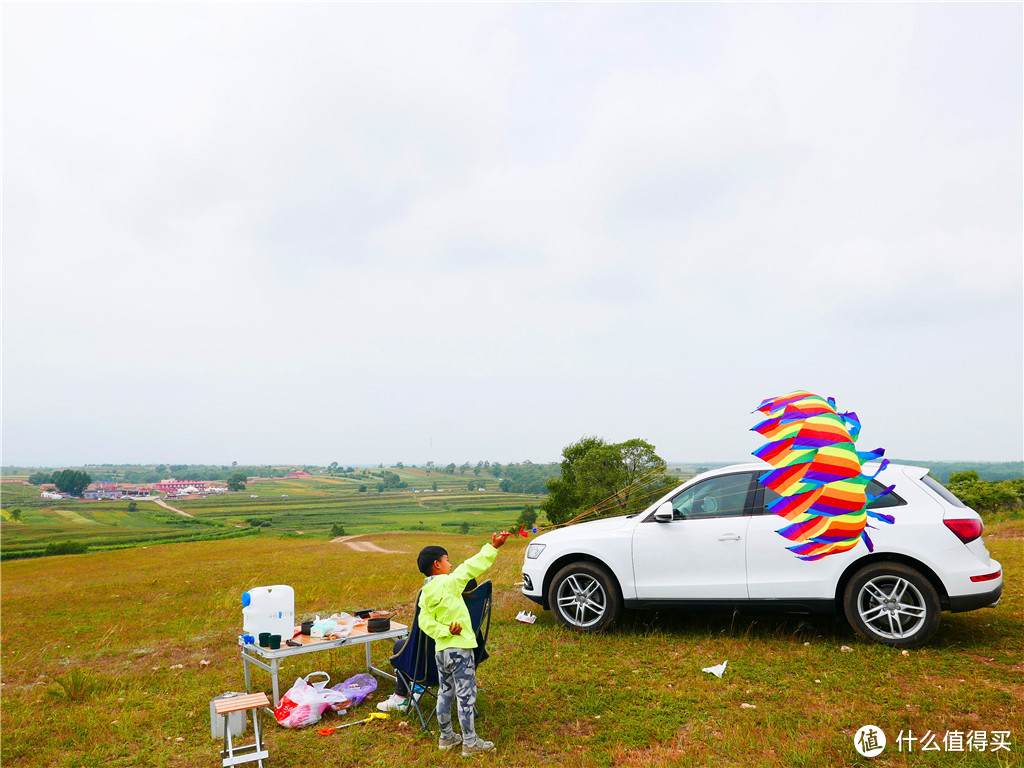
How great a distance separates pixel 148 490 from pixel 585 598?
168848 mm

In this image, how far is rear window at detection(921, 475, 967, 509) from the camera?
6.51 metres

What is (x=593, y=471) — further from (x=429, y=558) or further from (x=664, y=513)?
(x=429, y=558)

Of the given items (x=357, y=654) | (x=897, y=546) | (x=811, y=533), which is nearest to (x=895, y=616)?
(x=897, y=546)

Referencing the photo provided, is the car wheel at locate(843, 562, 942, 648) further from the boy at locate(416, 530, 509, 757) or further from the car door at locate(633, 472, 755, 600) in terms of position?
the boy at locate(416, 530, 509, 757)

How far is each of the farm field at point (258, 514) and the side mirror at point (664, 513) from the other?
6484cm

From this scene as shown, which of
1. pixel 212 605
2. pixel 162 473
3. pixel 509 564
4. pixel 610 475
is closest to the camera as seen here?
pixel 212 605

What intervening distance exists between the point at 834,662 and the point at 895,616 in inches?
35.4

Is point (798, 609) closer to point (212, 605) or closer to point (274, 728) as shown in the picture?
point (274, 728)

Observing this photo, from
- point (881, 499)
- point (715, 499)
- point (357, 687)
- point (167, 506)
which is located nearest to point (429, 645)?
point (357, 687)

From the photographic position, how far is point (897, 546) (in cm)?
624

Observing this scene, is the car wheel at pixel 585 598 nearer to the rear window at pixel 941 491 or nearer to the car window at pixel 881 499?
the car window at pixel 881 499

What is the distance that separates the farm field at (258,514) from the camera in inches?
3526

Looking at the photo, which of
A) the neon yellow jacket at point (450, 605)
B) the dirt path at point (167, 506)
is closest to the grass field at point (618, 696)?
the neon yellow jacket at point (450, 605)

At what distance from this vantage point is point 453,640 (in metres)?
4.70
